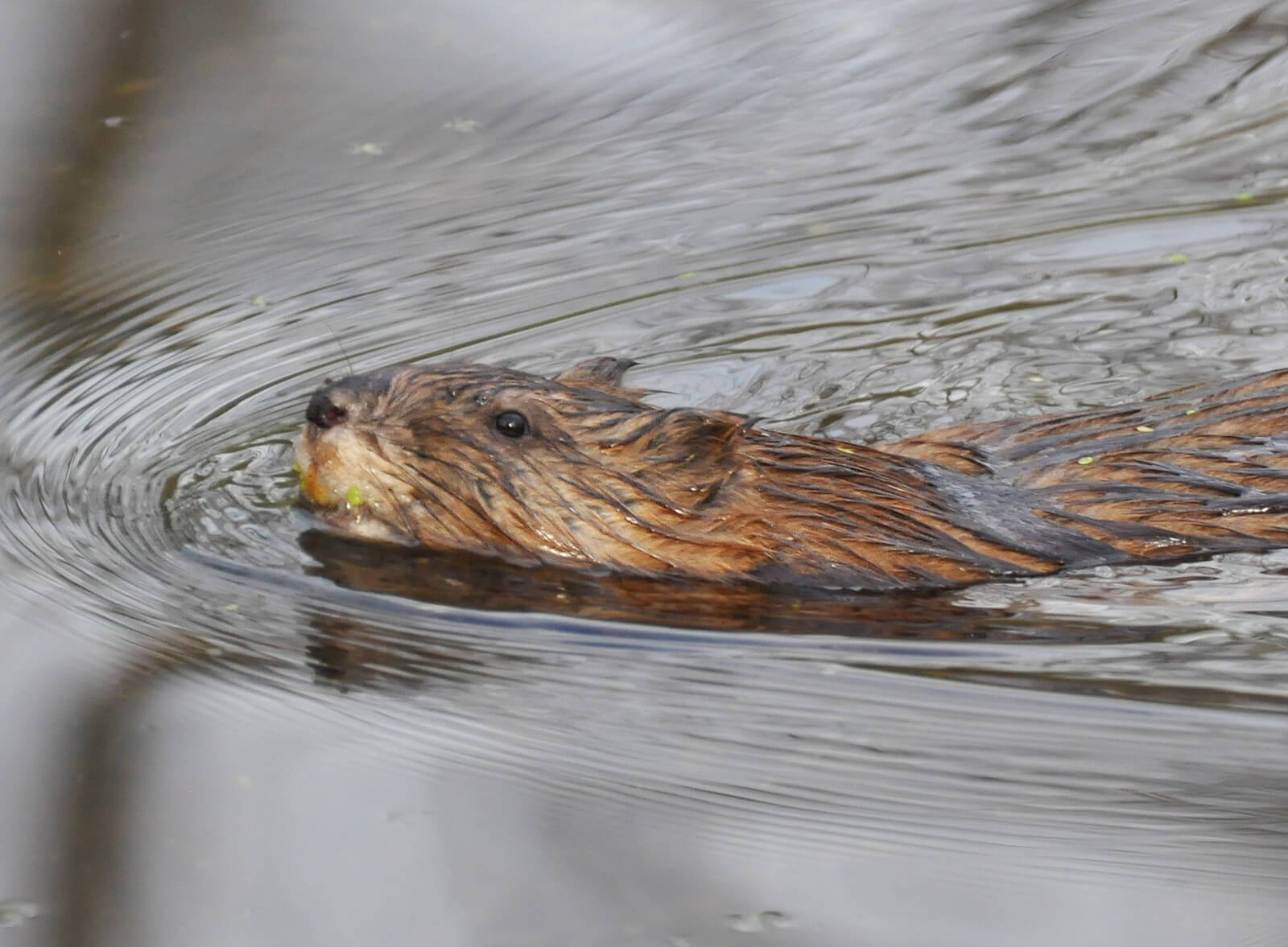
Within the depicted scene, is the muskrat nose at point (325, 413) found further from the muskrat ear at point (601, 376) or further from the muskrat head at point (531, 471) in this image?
the muskrat ear at point (601, 376)

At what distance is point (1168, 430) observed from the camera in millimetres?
5301

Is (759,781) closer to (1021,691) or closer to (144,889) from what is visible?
(1021,691)

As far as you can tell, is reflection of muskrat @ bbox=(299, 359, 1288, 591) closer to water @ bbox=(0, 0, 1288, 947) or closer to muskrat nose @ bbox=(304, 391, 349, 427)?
muskrat nose @ bbox=(304, 391, 349, 427)

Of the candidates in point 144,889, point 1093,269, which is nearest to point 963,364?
point 1093,269

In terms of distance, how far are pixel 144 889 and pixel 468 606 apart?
1340 mm

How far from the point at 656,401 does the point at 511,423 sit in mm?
1551

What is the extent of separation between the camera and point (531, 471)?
5.01 meters

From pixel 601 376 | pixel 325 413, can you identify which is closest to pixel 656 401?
pixel 601 376

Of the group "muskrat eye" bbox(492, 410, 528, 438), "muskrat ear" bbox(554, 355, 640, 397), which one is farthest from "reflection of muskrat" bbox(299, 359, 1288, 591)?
"muskrat ear" bbox(554, 355, 640, 397)

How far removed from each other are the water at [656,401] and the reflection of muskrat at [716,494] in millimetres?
122

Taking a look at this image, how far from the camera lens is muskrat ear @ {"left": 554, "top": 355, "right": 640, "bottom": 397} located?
5.42 m

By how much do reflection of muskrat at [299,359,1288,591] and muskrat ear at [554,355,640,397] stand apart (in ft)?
0.83

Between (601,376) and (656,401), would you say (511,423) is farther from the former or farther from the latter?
(656,401)

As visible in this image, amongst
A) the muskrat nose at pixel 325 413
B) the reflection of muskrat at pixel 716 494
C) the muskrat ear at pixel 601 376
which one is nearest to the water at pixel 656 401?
the reflection of muskrat at pixel 716 494
